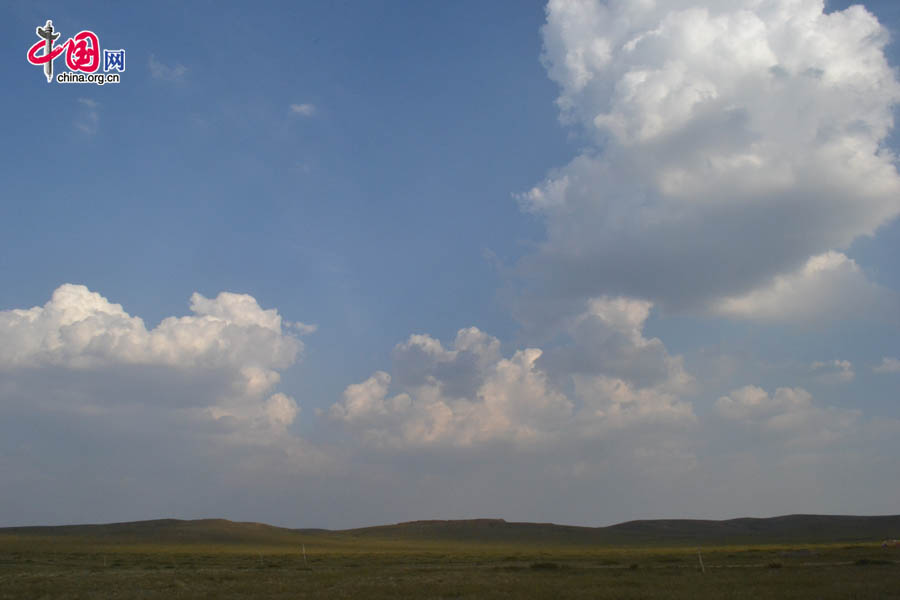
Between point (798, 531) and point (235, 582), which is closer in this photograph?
point (235, 582)

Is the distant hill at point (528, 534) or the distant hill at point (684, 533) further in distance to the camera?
the distant hill at point (684, 533)

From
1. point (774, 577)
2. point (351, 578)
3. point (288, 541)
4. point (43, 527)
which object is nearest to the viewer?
point (774, 577)

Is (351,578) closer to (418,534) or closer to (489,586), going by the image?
(489,586)

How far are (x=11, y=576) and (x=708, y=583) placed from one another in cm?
4671

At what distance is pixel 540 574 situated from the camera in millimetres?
44656

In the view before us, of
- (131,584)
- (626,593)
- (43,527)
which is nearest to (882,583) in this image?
(626,593)

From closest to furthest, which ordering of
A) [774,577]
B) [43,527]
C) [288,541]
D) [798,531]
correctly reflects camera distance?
[774,577] < [288,541] < [798,531] < [43,527]

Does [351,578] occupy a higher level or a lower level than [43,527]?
higher

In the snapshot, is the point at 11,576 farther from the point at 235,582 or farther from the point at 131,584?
the point at 235,582

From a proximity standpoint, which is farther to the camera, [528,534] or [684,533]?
[684,533]

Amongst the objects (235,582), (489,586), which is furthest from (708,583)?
(235,582)

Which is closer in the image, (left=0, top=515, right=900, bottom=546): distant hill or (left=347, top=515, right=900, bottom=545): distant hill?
(left=0, top=515, right=900, bottom=546): distant hill

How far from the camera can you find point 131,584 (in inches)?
1558

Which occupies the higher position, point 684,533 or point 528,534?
point 528,534
